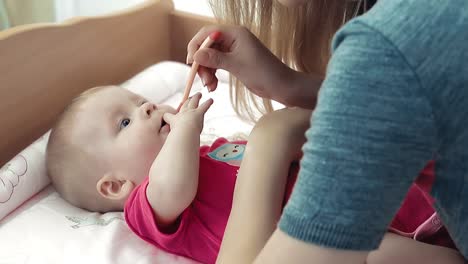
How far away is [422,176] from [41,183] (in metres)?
0.74

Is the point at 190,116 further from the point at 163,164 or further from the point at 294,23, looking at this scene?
the point at 294,23

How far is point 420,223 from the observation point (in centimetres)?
73

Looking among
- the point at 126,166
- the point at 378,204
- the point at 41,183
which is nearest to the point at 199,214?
the point at 126,166

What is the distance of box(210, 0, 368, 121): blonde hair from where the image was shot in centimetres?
96

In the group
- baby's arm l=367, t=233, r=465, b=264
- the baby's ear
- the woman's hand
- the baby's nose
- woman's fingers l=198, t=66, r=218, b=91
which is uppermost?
the woman's hand

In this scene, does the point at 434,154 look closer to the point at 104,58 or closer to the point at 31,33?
the point at 31,33

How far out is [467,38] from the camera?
393 mm

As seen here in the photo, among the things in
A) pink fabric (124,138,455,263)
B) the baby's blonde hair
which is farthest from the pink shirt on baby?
the baby's blonde hair

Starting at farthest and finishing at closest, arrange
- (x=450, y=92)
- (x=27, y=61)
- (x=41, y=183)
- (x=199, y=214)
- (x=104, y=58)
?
(x=104, y=58), (x=27, y=61), (x=41, y=183), (x=199, y=214), (x=450, y=92)

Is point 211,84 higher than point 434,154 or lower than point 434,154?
lower

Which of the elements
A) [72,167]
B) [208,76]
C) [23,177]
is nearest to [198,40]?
[208,76]

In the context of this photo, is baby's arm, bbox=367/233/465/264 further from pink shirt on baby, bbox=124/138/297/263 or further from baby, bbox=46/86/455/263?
pink shirt on baby, bbox=124/138/297/263

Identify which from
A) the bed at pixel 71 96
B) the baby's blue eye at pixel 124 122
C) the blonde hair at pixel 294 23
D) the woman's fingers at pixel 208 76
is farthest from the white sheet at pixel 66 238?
the blonde hair at pixel 294 23

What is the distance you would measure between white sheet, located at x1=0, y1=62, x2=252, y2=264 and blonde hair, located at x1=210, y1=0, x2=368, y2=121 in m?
0.39
